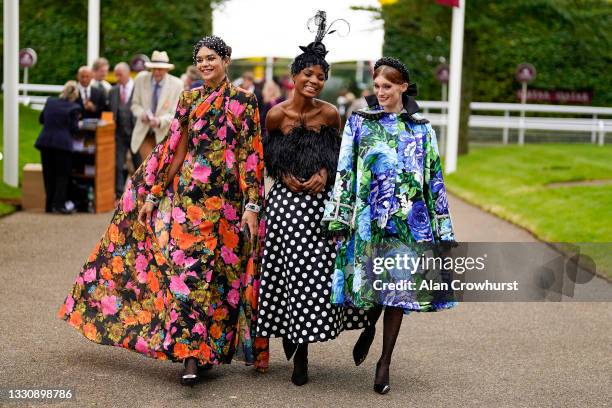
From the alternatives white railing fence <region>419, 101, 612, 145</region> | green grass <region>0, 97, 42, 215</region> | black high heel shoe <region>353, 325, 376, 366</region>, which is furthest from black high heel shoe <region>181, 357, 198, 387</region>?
white railing fence <region>419, 101, 612, 145</region>

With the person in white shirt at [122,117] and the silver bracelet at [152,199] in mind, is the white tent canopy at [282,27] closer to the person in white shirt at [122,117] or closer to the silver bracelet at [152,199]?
the person in white shirt at [122,117]

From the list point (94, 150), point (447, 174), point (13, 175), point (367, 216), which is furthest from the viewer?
point (447, 174)

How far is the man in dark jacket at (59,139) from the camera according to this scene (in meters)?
14.8

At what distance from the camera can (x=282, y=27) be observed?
27141mm

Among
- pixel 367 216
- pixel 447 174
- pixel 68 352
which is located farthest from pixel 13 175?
pixel 367 216

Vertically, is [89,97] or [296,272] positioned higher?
[89,97]

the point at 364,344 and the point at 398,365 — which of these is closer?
the point at 364,344

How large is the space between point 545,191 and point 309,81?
37.8ft

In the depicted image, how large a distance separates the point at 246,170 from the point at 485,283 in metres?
1.70

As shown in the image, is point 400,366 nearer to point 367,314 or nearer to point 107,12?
point 367,314

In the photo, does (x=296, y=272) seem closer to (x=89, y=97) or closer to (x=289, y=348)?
(x=289, y=348)

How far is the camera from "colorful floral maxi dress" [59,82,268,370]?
6.75 metres

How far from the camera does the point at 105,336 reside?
6992 millimetres

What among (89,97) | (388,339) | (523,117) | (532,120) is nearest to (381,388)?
(388,339)
